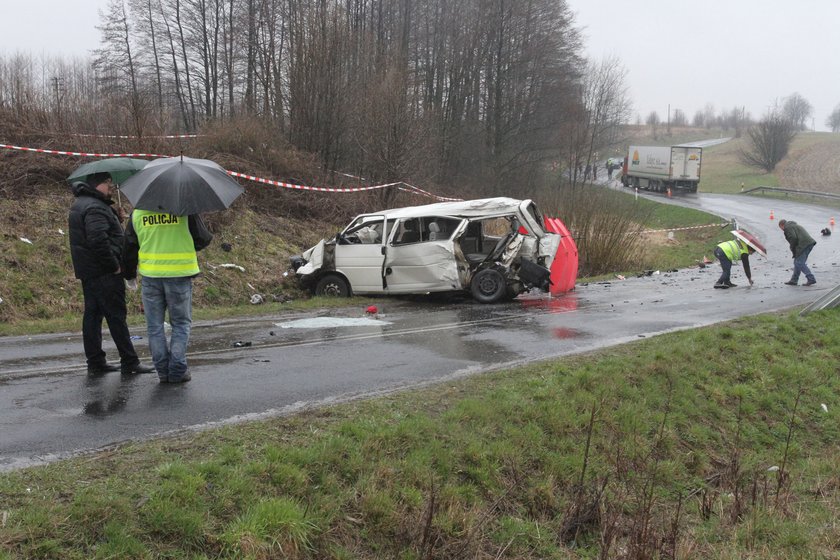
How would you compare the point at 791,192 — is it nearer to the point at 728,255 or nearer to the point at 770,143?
the point at 770,143

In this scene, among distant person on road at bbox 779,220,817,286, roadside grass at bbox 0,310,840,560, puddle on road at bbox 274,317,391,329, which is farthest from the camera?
distant person on road at bbox 779,220,817,286

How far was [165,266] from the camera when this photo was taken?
6695 millimetres

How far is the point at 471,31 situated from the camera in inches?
1711

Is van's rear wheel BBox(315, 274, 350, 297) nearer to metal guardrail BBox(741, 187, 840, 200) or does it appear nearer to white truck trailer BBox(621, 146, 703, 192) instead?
metal guardrail BBox(741, 187, 840, 200)

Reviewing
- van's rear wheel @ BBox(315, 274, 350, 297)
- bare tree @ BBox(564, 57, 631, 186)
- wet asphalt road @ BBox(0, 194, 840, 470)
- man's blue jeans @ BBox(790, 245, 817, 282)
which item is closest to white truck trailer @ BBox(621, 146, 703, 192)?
bare tree @ BBox(564, 57, 631, 186)

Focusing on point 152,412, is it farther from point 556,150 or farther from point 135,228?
point 556,150

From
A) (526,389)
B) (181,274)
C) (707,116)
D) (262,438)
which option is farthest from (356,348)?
(707,116)

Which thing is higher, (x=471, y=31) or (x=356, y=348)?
(x=471, y=31)

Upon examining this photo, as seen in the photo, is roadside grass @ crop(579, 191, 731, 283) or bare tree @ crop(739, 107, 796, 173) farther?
bare tree @ crop(739, 107, 796, 173)

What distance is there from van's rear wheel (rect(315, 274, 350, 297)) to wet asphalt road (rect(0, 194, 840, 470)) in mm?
1047

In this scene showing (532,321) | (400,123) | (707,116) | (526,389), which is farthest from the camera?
(707,116)

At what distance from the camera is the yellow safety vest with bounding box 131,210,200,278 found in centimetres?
666

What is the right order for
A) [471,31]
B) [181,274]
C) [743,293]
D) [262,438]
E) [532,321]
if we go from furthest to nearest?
[471,31] < [743,293] < [532,321] < [181,274] < [262,438]

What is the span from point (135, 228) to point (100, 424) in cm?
186
